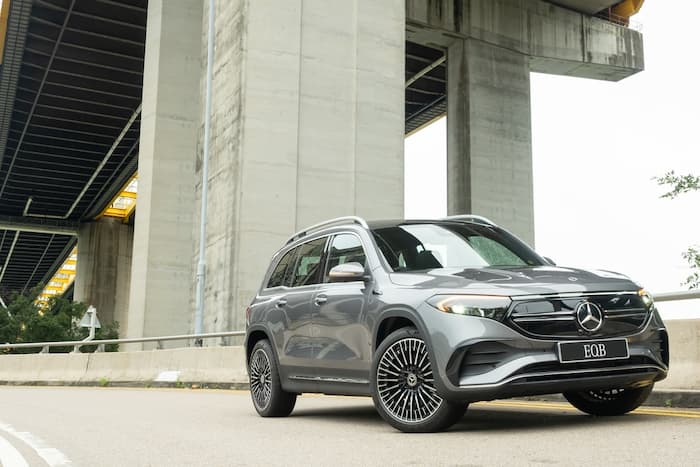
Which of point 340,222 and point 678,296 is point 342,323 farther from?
point 678,296

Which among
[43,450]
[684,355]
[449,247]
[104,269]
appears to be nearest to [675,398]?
[684,355]

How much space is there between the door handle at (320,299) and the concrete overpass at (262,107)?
14078 mm

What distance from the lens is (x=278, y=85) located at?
73.3 feet

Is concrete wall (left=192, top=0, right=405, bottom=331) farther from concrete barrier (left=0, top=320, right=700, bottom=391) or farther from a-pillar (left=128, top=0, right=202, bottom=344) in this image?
a-pillar (left=128, top=0, right=202, bottom=344)

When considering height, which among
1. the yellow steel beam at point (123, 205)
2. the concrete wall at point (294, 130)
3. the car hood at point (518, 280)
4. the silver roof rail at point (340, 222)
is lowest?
the car hood at point (518, 280)

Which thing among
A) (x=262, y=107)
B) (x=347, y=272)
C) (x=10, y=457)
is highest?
(x=262, y=107)

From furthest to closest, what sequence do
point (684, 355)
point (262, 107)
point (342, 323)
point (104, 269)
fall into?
point (104, 269), point (262, 107), point (684, 355), point (342, 323)

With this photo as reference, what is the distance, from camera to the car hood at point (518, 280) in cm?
618

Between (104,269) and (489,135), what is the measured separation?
169 feet

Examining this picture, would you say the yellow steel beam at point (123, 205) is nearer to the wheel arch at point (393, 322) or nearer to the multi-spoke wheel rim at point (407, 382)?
the wheel arch at point (393, 322)

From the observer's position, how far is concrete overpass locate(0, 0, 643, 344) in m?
22.3

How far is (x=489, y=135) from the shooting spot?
35.9 metres

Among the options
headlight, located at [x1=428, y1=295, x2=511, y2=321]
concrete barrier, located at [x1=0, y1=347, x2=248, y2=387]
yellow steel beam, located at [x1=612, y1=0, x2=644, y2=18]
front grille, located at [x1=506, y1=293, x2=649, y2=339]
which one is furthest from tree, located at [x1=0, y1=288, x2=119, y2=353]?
front grille, located at [x1=506, y1=293, x2=649, y2=339]

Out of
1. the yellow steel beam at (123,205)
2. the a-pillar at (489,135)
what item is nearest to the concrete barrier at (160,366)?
the a-pillar at (489,135)
